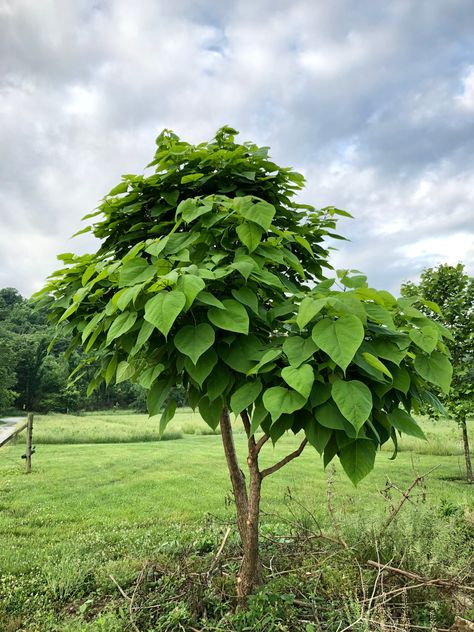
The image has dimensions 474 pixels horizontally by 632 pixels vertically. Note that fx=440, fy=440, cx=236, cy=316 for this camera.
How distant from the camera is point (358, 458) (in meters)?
1.54

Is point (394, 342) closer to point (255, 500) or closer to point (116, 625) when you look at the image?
point (255, 500)

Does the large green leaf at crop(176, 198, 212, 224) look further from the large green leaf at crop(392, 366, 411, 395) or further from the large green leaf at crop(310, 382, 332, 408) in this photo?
the large green leaf at crop(392, 366, 411, 395)

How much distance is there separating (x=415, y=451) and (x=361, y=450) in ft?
47.4

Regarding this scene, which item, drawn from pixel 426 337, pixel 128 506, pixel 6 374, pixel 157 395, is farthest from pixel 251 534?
pixel 6 374

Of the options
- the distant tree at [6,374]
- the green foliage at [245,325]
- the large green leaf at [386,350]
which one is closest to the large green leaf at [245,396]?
the green foliage at [245,325]

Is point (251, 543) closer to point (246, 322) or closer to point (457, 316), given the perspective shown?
point (246, 322)

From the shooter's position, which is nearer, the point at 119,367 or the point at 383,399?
the point at 383,399

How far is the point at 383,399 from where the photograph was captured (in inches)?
67.6

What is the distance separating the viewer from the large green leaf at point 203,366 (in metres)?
1.65

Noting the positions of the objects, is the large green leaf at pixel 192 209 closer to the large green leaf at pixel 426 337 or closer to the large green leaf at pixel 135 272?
the large green leaf at pixel 135 272

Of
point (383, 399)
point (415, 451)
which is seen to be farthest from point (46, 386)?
point (383, 399)

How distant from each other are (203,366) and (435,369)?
877 mm

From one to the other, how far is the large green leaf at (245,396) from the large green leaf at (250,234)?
0.53 meters

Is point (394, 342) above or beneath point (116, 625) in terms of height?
above
